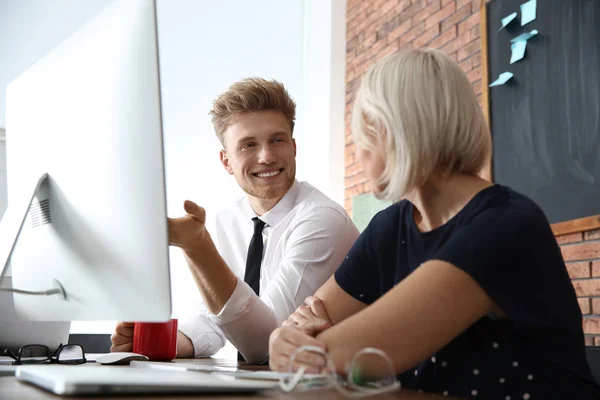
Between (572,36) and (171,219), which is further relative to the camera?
(572,36)

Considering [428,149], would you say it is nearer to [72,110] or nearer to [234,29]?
[72,110]

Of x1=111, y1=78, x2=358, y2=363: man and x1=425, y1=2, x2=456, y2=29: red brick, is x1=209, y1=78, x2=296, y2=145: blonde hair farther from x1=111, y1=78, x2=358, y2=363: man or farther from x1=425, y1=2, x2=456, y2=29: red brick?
x1=425, y1=2, x2=456, y2=29: red brick

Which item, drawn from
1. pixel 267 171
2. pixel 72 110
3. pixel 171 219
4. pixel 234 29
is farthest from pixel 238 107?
pixel 234 29

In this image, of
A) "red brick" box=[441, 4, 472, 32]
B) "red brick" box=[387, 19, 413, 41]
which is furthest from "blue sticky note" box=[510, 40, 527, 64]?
"red brick" box=[387, 19, 413, 41]

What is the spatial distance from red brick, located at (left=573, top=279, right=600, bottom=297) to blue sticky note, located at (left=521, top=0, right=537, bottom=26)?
3.76 ft

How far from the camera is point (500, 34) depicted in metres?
3.28

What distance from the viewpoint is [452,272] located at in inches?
35.6

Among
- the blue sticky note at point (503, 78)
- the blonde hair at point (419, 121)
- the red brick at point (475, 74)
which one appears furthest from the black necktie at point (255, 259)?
the red brick at point (475, 74)

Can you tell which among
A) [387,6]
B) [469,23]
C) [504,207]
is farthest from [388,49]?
[504,207]

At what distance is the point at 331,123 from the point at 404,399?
4.30 meters

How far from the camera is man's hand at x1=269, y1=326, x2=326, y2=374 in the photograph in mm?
890

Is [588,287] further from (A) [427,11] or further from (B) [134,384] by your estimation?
(B) [134,384]

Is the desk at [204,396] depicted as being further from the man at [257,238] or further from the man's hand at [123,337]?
the man's hand at [123,337]

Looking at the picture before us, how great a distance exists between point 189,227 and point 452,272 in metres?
0.46
